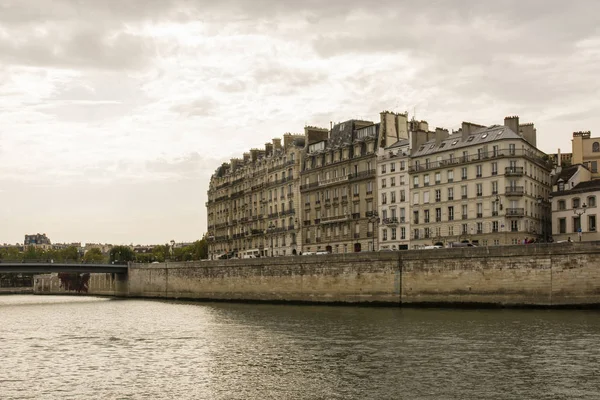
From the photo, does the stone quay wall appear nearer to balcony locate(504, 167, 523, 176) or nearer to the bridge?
balcony locate(504, 167, 523, 176)

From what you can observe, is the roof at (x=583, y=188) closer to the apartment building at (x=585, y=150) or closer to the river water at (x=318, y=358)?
the apartment building at (x=585, y=150)

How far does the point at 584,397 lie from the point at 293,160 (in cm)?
8196

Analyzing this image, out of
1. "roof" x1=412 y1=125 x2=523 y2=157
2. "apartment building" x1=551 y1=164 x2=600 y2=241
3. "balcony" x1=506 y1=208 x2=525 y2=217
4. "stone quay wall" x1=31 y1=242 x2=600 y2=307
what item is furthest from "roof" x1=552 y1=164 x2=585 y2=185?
"stone quay wall" x1=31 y1=242 x2=600 y2=307

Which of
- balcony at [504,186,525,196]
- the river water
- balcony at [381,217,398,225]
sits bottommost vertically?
the river water

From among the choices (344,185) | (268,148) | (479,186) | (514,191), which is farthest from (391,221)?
(268,148)

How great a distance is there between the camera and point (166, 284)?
101m

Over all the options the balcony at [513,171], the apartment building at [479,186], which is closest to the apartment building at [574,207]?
the apartment building at [479,186]

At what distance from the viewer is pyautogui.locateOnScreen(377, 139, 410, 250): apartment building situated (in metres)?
85.4

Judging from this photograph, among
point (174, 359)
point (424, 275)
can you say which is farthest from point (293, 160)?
point (174, 359)

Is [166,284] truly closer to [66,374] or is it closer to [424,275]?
[424,275]

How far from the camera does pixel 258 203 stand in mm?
114625

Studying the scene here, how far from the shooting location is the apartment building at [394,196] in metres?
85.4

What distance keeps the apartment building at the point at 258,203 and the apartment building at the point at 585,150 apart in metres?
36.0

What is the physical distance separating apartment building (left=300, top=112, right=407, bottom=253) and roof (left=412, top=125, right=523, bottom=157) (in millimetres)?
6265
